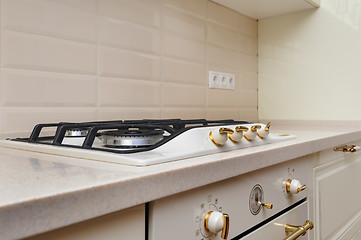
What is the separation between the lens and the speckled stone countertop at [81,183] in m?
0.30

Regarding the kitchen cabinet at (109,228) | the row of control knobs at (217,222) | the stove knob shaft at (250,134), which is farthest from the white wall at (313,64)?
the kitchen cabinet at (109,228)

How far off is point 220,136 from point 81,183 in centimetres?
31

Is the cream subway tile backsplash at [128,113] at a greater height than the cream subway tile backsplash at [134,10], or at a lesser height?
lesser

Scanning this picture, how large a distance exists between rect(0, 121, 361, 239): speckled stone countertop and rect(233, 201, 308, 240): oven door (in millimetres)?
138

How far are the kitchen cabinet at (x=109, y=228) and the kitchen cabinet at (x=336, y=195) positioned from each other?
0.67m

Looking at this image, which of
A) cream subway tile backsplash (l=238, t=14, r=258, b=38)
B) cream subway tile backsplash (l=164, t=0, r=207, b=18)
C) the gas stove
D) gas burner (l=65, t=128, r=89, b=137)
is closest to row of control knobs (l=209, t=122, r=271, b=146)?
the gas stove

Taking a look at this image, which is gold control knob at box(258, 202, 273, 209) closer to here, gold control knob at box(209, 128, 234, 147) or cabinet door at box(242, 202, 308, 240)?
cabinet door at box(242, 202, 308, 240)

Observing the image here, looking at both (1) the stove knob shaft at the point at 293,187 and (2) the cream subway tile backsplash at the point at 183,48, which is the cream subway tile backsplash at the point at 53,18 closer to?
(2) the cream subway tile backsplash at the point at 183,48

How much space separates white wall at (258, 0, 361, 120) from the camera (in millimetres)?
1507

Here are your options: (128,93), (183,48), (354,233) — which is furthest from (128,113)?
(354,233)

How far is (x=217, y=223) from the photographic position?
20.2 inches

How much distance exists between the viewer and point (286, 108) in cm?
170

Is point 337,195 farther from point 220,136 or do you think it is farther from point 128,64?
→ point 128,64

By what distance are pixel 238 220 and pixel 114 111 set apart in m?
0.61
